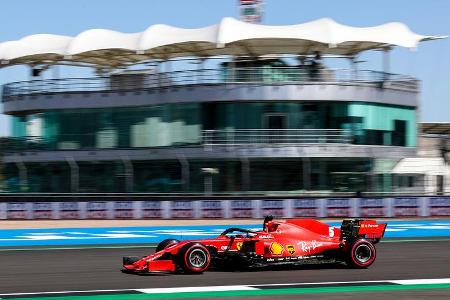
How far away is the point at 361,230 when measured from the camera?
606 inches

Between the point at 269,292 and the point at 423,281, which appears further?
the point at 423,281

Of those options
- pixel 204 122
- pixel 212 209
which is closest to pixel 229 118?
pixel 204 122

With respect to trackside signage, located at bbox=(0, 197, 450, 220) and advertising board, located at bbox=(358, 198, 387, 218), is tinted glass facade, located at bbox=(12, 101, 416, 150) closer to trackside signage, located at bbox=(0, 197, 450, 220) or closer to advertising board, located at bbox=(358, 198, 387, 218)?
trackside signage, located at bbox=(0, 197, 450, 220)

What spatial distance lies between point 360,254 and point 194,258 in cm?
309

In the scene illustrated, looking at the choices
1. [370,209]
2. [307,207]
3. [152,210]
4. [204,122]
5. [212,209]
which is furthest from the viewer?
[204,122]

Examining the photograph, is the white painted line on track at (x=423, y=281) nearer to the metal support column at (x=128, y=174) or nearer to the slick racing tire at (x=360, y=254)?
the slick racing tire at (x=360, y=254)

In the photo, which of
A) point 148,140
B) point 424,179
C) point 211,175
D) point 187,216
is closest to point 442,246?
point 187,216

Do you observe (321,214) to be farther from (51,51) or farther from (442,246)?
(51,51)

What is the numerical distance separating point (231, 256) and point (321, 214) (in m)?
16.8

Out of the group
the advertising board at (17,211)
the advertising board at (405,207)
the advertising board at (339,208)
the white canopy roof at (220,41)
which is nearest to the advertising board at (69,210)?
the advertising board at (17,211)

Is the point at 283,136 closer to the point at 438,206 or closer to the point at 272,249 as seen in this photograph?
the point at 438,206

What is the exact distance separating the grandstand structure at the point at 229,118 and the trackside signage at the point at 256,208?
5.73m

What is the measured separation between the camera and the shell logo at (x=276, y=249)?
1466 cm

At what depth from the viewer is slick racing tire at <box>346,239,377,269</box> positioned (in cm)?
1498
